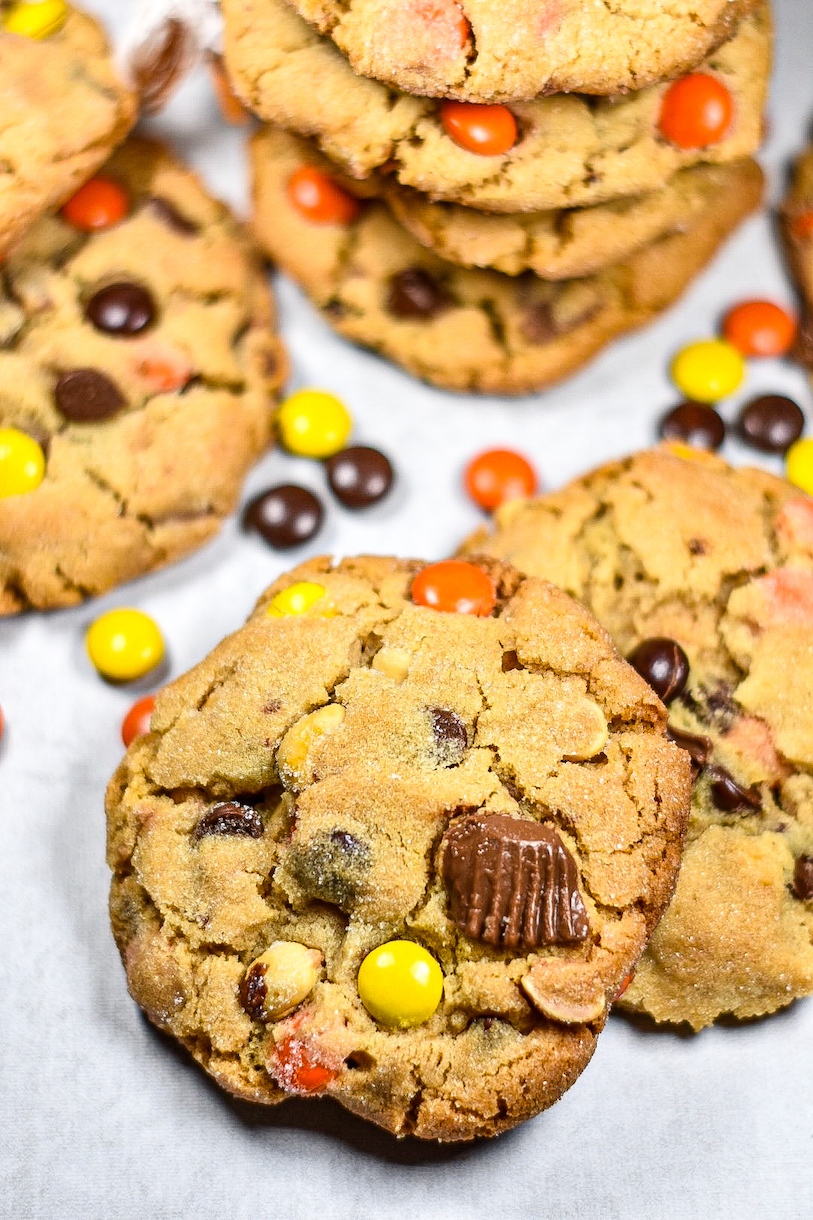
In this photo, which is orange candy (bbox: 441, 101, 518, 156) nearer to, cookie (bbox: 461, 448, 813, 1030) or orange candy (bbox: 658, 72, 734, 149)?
orange candy (bbox: 658, 72, 734, 149)

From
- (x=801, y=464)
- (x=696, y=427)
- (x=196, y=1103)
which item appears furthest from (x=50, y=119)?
(x=196, y=1103)

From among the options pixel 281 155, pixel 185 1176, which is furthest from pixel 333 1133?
pixel 281 155

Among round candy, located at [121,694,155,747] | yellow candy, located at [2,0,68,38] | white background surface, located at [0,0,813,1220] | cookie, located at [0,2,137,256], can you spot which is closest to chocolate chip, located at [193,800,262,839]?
round candy, located at [121,694,155,747]

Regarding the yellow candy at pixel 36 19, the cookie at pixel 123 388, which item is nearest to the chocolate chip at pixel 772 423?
the cookie at pixel 123 388

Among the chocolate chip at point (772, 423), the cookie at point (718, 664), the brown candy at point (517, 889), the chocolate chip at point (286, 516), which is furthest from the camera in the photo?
the chocolate chip at point (772, 423)

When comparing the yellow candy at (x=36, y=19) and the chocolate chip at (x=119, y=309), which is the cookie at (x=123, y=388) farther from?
the yellow candy at (x=36, y=19)
